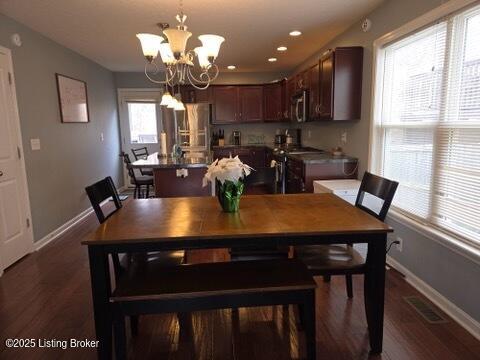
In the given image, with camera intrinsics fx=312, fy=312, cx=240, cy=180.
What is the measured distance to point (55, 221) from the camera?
154 inches

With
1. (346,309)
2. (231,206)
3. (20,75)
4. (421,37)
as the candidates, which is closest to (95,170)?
(20,75)

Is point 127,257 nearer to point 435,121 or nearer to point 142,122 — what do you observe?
point 435,121

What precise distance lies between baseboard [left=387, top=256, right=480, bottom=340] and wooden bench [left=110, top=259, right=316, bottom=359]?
3.70ft

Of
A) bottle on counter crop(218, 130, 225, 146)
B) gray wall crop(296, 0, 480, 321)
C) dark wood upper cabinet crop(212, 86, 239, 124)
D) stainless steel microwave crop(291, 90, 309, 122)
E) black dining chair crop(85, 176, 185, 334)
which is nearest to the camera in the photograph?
black dining chair crop(85, 176, 185, 334)

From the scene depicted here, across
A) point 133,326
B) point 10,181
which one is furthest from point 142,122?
point 133,326

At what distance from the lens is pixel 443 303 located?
7.23 ft

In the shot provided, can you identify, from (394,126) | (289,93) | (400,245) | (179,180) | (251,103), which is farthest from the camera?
(251,103)

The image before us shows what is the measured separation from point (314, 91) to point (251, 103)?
2.65 m

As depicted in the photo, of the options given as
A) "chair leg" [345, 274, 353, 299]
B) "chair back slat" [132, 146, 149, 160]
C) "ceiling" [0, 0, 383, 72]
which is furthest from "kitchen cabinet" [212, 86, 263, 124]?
"chair leg" [345, 274, 353, 299]

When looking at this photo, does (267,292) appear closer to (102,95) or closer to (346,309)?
(346,309)

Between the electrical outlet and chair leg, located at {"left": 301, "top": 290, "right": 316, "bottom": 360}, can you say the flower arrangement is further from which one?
the electrical outlet

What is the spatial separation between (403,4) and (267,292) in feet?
8.53

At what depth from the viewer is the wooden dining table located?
4.97 ft

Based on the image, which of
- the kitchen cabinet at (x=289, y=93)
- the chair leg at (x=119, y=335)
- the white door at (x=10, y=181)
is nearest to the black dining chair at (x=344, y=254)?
the chair leg at (x=119, y=335)
